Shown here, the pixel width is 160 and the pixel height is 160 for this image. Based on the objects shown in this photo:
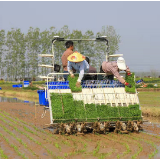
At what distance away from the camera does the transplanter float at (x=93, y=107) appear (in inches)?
441

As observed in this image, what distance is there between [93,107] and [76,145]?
93.5 inches

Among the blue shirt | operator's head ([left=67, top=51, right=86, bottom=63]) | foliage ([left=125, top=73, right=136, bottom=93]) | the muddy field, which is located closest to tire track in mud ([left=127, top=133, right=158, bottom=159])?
the muddy field

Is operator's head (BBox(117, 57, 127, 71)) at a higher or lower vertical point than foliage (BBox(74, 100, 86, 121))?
higher

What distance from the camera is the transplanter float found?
11.2 metres

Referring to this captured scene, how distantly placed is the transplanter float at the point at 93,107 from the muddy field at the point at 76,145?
1.12 ft

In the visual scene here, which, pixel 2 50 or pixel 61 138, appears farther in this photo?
pixel 2 50

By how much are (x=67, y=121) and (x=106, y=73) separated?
108 inches

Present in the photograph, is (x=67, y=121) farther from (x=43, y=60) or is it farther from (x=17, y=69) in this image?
(x=17, y=69)

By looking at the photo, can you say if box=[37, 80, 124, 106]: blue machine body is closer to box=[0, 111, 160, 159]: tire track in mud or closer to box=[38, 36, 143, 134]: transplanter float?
box=[38, 36, 143, 134]: transplanter float

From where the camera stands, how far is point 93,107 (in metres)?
11.6

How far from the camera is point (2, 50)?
84.2 m

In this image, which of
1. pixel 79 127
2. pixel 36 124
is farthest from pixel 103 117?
pixel 36 124

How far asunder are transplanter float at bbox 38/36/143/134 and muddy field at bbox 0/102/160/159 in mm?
341

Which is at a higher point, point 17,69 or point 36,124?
point 17,69
